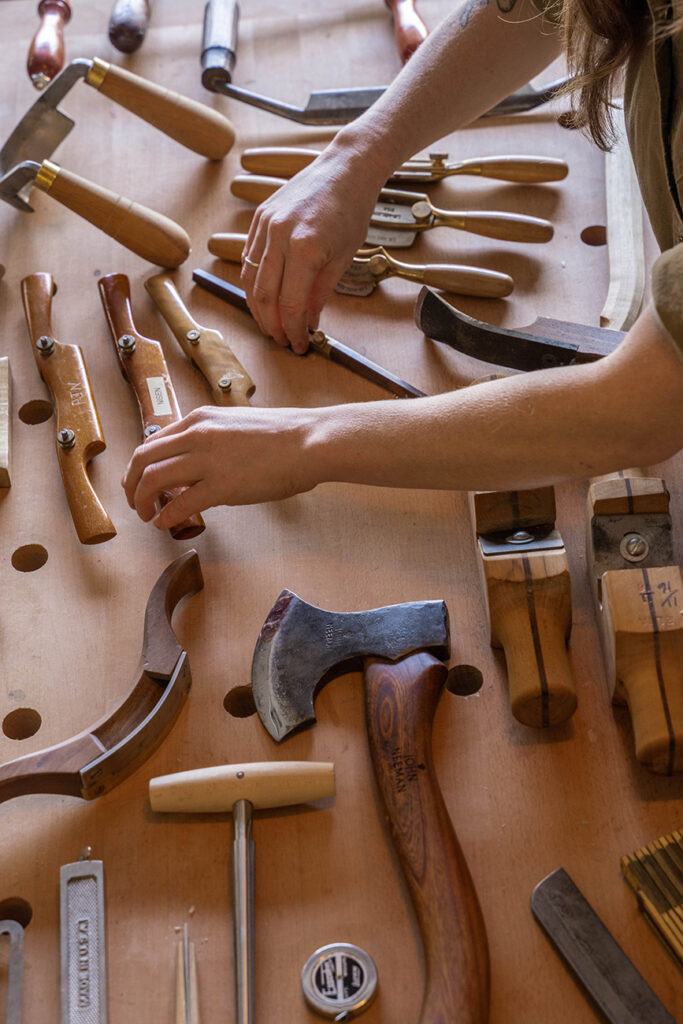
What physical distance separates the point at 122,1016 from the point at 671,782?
606 millimetres

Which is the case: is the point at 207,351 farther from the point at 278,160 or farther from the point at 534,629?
the point at 534,629

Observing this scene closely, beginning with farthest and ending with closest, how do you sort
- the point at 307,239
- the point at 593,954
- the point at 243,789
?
the point at 307,239 < the point at 243,789 < the point at 593,954

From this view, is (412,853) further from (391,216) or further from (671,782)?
(391,216)

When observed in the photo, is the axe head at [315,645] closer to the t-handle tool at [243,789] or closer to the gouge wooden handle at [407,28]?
the t-handle tool at [243,789]

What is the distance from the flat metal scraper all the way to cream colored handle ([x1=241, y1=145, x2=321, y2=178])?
1.24 meters

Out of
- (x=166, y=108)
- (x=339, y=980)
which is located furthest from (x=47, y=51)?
(x=339, y=980)

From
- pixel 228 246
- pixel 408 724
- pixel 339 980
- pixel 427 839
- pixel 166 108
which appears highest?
pixel 166 108

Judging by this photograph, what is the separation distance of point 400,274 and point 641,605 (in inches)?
28.7

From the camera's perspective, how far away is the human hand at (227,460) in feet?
4.12

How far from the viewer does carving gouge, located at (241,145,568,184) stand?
5.76 ft

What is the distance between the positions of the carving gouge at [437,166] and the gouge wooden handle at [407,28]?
1.02ft

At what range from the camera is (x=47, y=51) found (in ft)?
6.57

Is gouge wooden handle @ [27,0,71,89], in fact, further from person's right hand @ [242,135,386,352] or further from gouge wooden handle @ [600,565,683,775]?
gouge wooden handle @ [600,565,683,775]

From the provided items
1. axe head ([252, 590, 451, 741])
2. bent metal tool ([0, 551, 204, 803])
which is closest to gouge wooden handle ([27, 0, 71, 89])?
bent metal tool ([0, 551, 204, 803])
